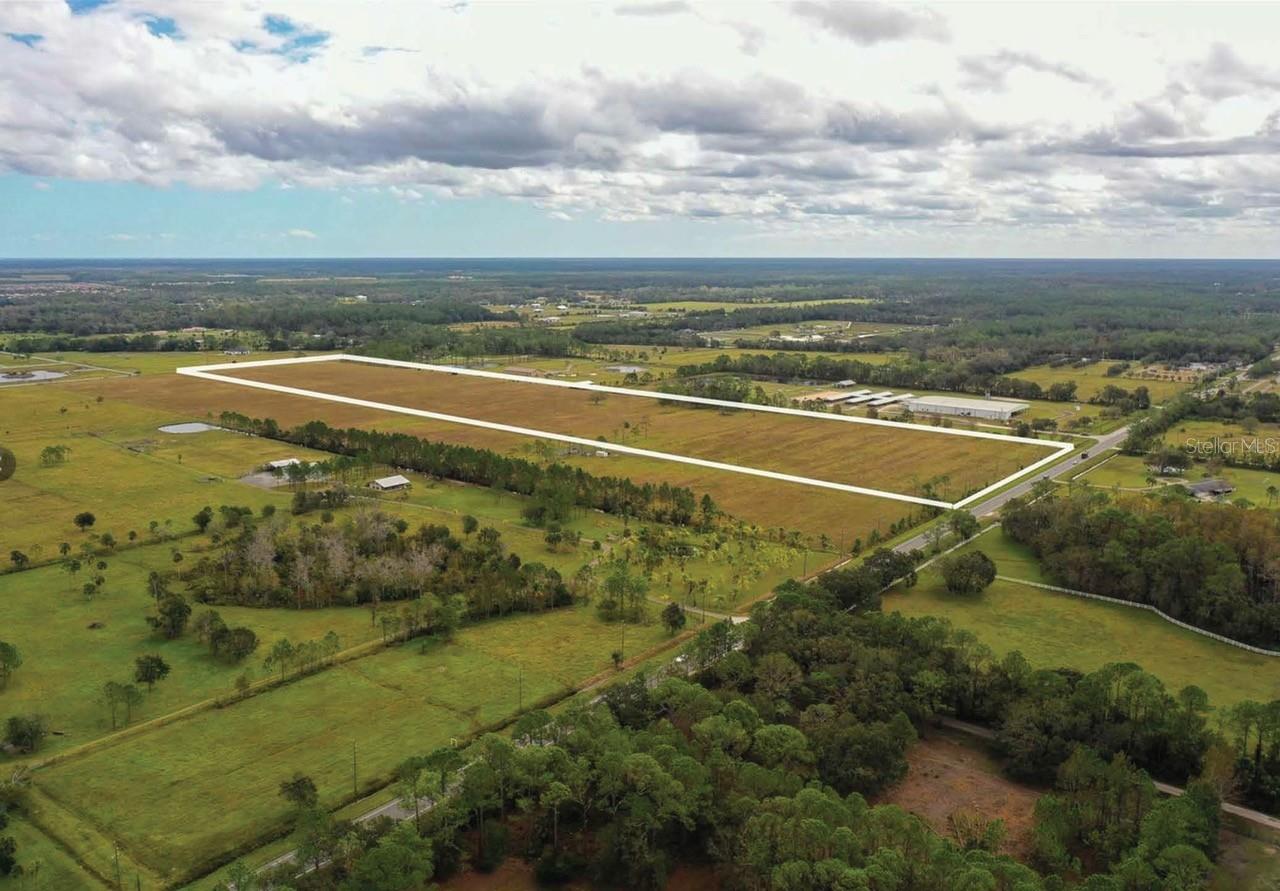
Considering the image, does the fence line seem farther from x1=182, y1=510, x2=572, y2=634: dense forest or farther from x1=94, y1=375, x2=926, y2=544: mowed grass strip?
x1=182, y1=510, x2=572, y2=634: dense forest

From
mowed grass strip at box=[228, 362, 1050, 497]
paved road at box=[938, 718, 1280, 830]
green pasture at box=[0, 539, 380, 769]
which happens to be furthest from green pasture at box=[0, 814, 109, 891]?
mowed grass strip at box=[228, 362, 1050, 497]

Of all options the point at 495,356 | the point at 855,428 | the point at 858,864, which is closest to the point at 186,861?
the point at 858,864

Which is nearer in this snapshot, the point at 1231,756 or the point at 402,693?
the point at 1231,756

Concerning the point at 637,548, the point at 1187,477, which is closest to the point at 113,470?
the point at 637,548

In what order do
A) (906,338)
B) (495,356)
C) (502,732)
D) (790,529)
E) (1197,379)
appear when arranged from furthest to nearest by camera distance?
(906,338) < (495,356) < (1197,379) < (790,529) < (502,732)

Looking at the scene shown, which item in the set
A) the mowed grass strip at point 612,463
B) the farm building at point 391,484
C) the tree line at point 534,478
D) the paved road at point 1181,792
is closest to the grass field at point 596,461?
the mowed grass strip at point 612,463

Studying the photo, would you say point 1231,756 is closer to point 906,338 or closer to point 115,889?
point 115,889

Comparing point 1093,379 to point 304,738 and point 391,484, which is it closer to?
point 391,484
